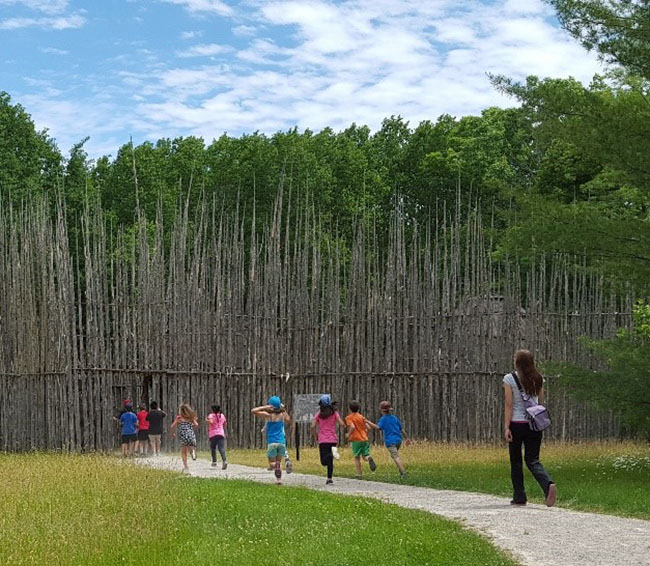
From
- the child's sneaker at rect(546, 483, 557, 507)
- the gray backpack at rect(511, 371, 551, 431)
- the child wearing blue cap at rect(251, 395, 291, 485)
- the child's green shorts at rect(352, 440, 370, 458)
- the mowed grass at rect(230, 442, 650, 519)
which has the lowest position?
the mowed grass at rect(230, 442, 650, 519)

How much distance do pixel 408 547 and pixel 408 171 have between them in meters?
32.2

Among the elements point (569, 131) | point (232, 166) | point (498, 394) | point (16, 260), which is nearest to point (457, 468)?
point (569, 131)

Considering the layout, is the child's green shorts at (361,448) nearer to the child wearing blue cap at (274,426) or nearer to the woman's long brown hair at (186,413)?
the child wearing blue cap at (274,426)

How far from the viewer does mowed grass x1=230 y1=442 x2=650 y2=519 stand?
37.2 feet

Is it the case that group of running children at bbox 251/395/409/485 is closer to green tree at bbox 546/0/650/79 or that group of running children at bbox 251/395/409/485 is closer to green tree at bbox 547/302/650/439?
green tree at bbox 547/302/650/439

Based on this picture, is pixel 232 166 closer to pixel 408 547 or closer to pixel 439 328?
pixel 439 328

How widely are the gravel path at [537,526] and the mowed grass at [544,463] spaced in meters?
0.48

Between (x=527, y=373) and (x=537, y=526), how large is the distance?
1.50 metres

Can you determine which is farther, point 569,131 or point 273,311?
point 273,311

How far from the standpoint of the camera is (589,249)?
48.6 ft

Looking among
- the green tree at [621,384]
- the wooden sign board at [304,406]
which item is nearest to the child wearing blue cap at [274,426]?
the green tree at [621,384]

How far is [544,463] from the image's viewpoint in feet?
55.5

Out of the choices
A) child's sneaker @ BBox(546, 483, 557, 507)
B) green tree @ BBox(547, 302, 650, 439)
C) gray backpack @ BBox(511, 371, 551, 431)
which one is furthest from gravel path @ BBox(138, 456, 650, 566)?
green tree @ BBox(547, 302, 650, 439)

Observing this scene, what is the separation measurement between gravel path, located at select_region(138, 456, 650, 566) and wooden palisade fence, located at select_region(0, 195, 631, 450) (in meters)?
8.62
